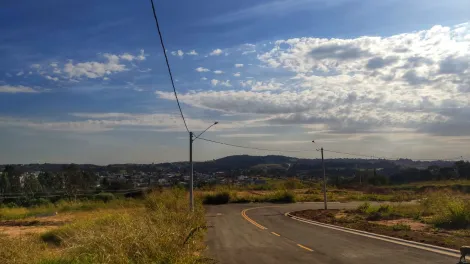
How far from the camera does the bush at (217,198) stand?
54.1m

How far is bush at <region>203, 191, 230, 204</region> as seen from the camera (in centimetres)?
5410

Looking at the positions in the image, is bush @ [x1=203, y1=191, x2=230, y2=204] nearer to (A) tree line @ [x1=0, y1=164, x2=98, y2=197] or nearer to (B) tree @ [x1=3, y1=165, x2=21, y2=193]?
(A) tree line @ [x1=0, y1=164, x2=98, y2=197]

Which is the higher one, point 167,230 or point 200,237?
point 167,230

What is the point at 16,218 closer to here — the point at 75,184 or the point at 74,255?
the point at 75,184

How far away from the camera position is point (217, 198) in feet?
179

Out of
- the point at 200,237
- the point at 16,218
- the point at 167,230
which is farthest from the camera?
the point at 16,218

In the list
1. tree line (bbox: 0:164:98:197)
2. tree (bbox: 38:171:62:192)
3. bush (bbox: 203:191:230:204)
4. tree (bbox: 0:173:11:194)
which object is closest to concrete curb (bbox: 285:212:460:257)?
bush (bbox: 203:191:230:204)

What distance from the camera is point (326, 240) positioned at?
1852 centimetres

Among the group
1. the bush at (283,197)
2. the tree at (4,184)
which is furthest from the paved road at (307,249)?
the tree at (4,184)

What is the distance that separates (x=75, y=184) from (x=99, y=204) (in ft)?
70.6

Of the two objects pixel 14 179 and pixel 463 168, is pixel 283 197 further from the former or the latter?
pixel 463 168

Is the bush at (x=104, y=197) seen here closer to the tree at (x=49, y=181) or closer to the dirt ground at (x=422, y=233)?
the tree at (x=49, y=181)

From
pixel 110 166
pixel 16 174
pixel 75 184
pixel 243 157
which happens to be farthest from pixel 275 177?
pixel 16 174

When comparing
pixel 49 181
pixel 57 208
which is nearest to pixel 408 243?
pixel 57 208
